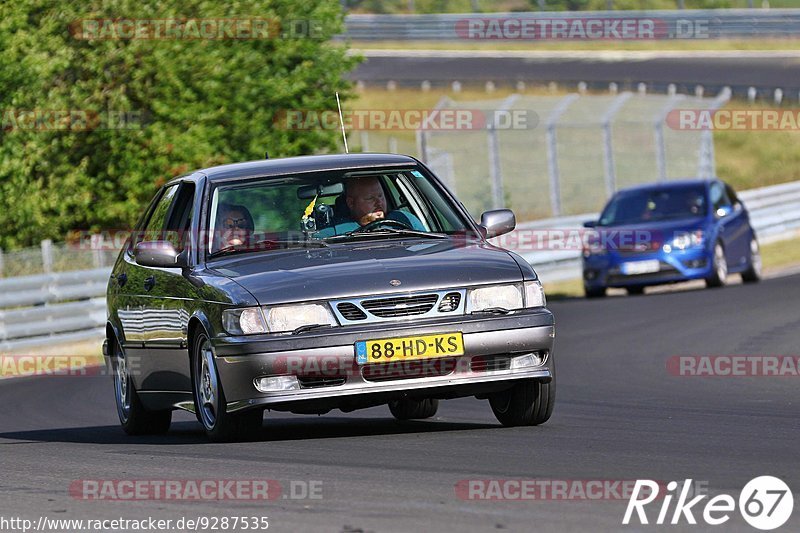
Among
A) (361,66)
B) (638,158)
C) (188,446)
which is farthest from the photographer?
(361,66)

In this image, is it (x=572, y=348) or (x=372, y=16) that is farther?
(x=372, y=16)

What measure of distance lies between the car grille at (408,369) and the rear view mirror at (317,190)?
145 cm

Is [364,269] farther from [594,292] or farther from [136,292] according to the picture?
[594,292]

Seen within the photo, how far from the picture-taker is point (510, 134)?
144 ft

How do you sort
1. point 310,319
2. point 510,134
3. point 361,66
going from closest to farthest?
point 310,319, point 510,134, point 361,66

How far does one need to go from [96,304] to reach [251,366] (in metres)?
15.6

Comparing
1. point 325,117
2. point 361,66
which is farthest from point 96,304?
point 361,66

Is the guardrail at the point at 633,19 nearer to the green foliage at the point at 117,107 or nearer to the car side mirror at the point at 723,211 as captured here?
the green foliage at the point at 117,107

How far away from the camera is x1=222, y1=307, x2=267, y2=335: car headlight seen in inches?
347

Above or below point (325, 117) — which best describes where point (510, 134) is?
below

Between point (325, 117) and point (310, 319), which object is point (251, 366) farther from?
point (325, 117)

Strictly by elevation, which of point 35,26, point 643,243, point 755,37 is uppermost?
point 35,26

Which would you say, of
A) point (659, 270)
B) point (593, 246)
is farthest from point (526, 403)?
point (593, 246)

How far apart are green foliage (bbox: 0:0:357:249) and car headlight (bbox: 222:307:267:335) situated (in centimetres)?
1744
